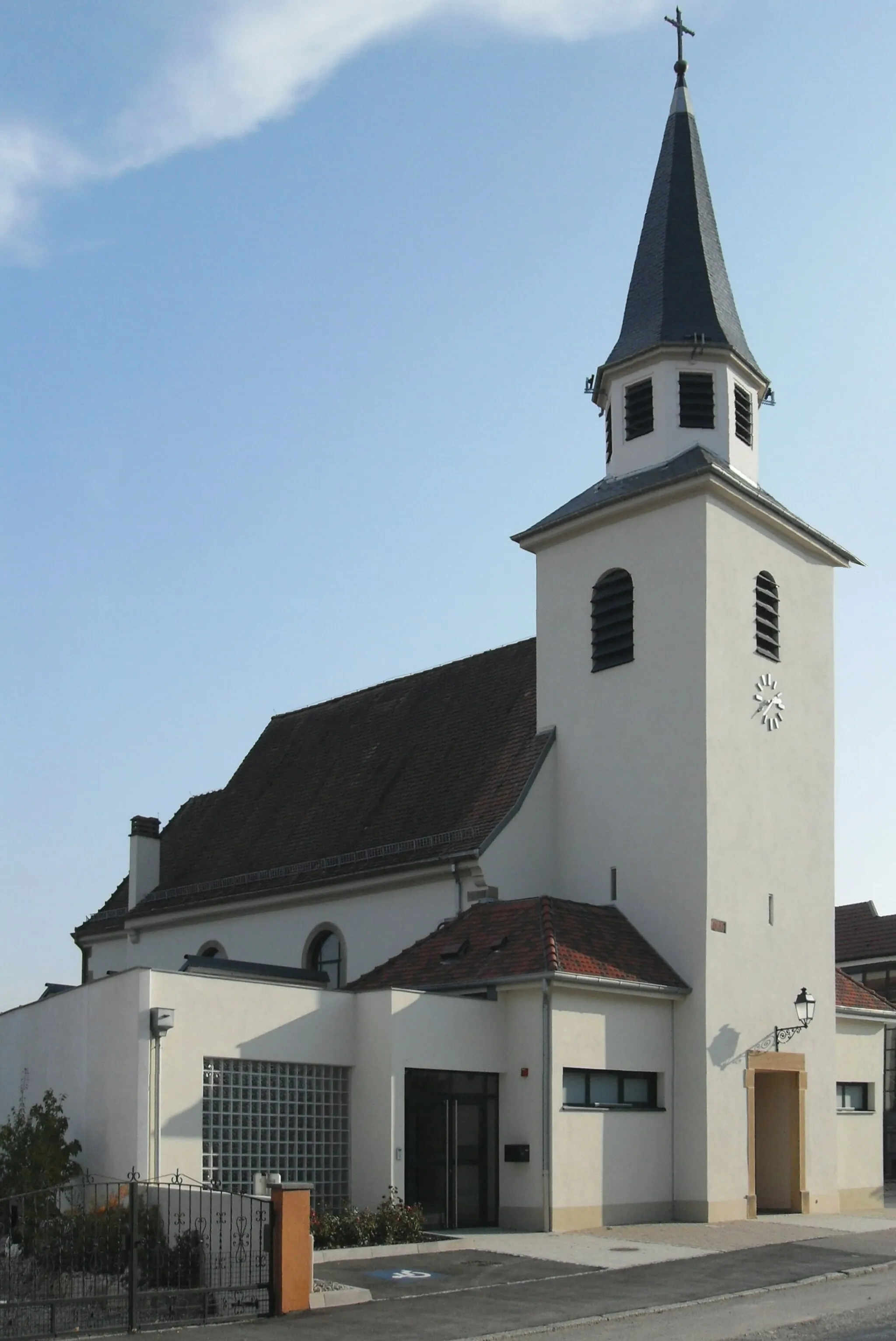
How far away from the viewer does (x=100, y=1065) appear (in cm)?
1947

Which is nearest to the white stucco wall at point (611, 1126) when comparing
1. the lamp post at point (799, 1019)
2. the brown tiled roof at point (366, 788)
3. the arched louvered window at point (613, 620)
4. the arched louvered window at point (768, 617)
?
the lamp post at point (799, 1019)

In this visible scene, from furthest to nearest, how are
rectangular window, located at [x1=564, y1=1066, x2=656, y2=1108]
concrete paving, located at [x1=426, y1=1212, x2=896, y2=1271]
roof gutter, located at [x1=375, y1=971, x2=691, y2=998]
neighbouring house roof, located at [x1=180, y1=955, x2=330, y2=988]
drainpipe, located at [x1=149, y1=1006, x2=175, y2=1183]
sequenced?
neighbouring house roof, located at [x1=180, y1=955, x2=330, y2=988]
rectangular window, located at [x1=564, y1=1066, x2=656, y2=1108]
roof gutter, located at [x1=375, y1=971, x2=691, y2=998]
drainpipe, located at [x1=149, y1=1006, x2=175, y2=1183]
concrete paving, located at [x1=426, y1=1212, x2=896, y2=1271]

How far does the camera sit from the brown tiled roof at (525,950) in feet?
72.7

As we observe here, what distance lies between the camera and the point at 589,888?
25828 millimetres

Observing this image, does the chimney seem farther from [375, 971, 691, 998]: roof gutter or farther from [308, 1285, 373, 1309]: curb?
[308, 1285, 373, 1309]: curb

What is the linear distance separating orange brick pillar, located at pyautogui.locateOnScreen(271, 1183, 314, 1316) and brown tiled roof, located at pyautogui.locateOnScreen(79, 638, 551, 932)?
1175 centimetres

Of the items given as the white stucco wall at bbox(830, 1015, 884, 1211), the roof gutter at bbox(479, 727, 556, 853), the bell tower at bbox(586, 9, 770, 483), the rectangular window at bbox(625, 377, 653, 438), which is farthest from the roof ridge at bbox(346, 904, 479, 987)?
the rectangular window at bbox(625, 377, 653, 438)

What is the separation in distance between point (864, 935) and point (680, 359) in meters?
16.4

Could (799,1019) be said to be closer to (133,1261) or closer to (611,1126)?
(611,1126)

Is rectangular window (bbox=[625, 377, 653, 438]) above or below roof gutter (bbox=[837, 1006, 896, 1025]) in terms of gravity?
above

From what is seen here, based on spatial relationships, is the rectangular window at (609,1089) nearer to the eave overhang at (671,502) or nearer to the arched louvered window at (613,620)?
the arched louvered window at (613,620)

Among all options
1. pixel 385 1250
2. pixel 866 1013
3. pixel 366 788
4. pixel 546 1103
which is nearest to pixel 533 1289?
pixel 385 1250

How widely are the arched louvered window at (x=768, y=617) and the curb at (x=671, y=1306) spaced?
445 inches

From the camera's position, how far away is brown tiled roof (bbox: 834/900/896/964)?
3609 centimetres
